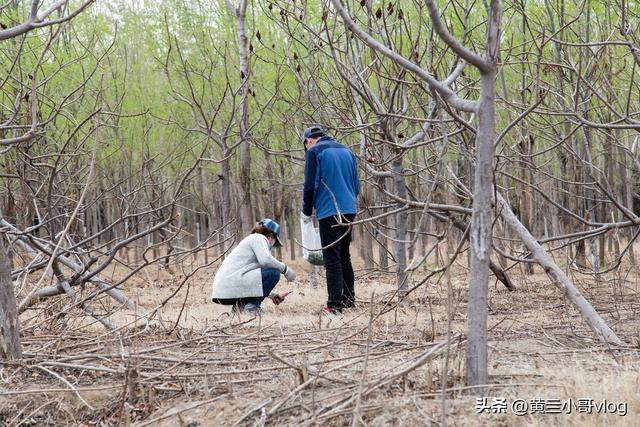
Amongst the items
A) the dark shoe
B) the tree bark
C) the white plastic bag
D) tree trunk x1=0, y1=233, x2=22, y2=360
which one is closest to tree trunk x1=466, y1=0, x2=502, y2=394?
the tree bark

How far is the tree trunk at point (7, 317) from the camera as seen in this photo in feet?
13.4

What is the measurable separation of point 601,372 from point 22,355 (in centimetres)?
288

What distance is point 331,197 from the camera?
6.66m

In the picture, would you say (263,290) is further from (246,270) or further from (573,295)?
(573,295)

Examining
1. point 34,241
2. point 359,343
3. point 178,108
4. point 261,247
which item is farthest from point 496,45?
point 178,108

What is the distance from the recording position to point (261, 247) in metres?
7.25

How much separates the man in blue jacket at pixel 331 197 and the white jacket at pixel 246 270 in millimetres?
615

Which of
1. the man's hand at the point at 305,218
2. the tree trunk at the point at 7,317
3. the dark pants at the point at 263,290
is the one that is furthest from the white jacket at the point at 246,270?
the tree trunk at the point at 7,317

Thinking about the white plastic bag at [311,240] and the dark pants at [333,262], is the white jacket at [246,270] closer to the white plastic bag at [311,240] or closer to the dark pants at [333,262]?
the white plastic bag at [311,240]

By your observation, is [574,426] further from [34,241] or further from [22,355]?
[34,241]

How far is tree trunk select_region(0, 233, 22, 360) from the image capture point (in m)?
4.08

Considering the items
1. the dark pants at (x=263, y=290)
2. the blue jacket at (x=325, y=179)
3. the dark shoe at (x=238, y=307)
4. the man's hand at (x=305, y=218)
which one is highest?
the blue jacket at (x=325, y=179)

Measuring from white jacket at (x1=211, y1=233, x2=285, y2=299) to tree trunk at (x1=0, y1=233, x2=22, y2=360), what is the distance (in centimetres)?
316

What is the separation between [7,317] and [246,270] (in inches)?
129
